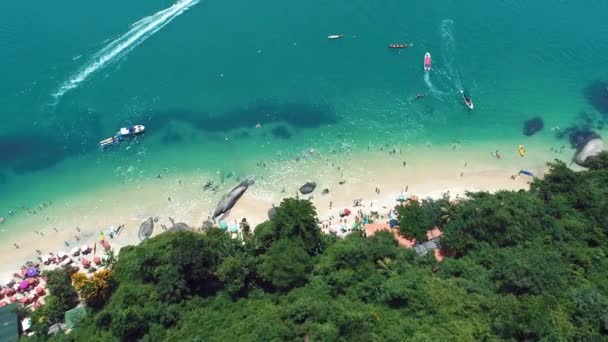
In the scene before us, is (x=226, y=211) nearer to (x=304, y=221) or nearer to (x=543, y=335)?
(x=304, y=221)

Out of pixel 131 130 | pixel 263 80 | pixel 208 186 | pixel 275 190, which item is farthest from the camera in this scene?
pixel 263 80

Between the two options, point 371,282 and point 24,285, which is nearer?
point 371,282

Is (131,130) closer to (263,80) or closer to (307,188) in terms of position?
(263,80)

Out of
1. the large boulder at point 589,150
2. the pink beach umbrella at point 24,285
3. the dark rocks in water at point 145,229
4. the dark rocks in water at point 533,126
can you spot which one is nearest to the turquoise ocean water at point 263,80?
the dark rocks in water at point 533,126

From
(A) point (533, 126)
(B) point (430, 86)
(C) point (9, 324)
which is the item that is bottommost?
(C) point (9, 324)

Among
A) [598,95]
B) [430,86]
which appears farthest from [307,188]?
[598,95]

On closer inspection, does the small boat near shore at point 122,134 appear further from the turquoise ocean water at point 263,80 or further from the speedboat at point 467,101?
the speedboat at point 467,101
